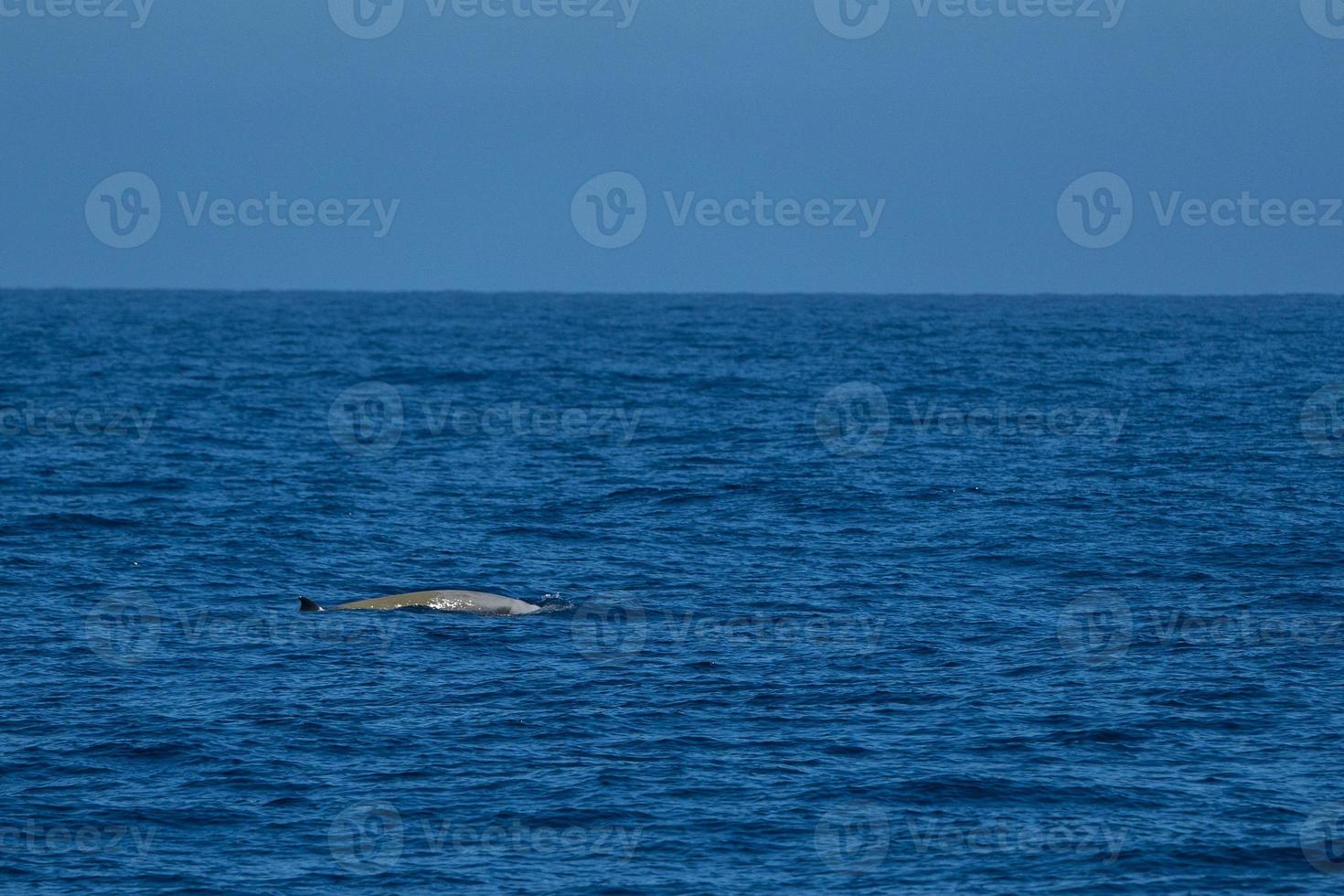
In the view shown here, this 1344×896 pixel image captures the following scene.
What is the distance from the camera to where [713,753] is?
25.0 m

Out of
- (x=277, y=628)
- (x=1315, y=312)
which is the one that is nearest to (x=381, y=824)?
(x=277, y=628)

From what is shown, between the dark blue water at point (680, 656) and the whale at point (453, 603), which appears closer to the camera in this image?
Result: the dark blue water at point (680, 656)

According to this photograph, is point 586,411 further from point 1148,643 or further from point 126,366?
point 1148,643

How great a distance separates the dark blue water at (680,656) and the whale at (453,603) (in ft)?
1.91

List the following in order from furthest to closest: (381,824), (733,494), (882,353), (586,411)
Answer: (882,353) < (586,411) < (733,494) < (381,824)

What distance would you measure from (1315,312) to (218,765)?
7453 inches

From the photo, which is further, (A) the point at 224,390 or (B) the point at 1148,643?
(A) the point at 224,390

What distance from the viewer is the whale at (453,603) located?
114 feet

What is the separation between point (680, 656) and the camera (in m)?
30.7

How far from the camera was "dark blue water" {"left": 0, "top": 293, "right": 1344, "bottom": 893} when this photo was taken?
2158 centimetres

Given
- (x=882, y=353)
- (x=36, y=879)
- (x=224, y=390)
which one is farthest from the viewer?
(x=882, y=353)

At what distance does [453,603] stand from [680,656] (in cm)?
625

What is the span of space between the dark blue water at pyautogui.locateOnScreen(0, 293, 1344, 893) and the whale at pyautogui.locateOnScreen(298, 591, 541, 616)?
583 millimetres

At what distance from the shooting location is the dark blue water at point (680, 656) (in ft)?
70.8
